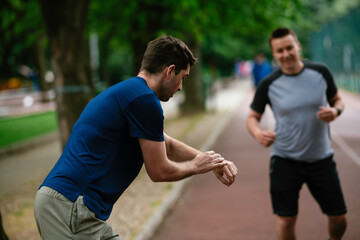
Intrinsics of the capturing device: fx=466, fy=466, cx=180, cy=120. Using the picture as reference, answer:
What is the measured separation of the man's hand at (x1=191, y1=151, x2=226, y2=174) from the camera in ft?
8.60

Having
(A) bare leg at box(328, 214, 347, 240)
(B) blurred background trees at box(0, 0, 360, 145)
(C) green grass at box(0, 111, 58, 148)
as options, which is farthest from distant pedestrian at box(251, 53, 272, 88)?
(A) bare leg at box(328, 214, 347, 240)

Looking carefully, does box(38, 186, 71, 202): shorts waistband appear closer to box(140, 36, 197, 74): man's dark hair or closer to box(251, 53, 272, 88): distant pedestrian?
box(140, 36, 197, 74): man's dark hair

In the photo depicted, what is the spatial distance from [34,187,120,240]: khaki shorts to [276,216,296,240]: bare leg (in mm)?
2231

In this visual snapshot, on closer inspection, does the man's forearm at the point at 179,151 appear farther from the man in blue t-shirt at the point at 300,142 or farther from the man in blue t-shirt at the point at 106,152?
the man in blue t-shirt at the point at 300,142

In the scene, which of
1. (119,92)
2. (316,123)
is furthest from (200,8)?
(119,92)

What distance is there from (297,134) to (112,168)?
2.21 meters

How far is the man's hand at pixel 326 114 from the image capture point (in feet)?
12.8

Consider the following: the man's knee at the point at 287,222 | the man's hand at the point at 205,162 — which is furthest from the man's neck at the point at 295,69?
the man's hand at the point at 205,162

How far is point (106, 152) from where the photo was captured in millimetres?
2328

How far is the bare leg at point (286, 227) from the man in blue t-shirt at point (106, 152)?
2005 mm

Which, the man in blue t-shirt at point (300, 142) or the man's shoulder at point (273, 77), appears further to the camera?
the man's shoulder at point (273, 77)

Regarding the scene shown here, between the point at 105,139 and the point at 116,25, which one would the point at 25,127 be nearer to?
the point at 116,25

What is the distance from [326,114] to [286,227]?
1056 mm

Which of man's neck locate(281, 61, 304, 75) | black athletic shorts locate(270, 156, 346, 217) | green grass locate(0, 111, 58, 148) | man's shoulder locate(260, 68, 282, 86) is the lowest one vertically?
green grass locate(0, 111, 58, 148)
